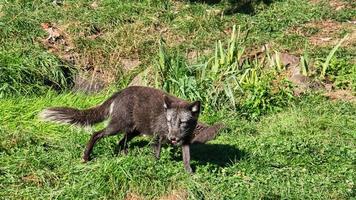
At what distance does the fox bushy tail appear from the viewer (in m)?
7.82

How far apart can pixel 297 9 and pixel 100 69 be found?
15.5 feet

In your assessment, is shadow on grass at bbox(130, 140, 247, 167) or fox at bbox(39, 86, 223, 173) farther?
shadow on grass at bbox(130, 140, 247, 167)

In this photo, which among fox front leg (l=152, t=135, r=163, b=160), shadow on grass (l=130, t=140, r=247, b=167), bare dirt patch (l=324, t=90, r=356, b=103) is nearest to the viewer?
fox front leg (l=152, t=135, r=163, b=160)

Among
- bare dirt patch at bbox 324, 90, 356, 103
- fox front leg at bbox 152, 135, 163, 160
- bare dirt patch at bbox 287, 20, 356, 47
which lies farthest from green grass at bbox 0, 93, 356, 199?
bare dirt patch at bbox 287, 20, 356, 47

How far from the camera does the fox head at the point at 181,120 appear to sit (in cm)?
701

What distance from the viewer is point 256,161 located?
7480 millimetres

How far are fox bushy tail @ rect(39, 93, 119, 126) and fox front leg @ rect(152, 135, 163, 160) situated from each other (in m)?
0.73

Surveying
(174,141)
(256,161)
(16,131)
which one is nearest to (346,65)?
(256,161)

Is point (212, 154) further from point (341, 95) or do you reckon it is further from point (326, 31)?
point (326, 31)

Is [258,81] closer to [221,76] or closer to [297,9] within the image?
[221,76]

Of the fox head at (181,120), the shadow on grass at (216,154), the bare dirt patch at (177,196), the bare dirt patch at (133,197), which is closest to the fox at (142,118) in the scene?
the fox head at (181,120)

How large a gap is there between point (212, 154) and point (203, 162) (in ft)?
1.17

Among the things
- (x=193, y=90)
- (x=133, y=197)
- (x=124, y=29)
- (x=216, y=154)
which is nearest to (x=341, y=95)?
(x=193, y=90)

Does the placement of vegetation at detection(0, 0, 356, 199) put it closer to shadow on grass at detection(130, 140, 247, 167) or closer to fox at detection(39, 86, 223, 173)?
shadow on grass at detection(130, 140, 247, 167)
